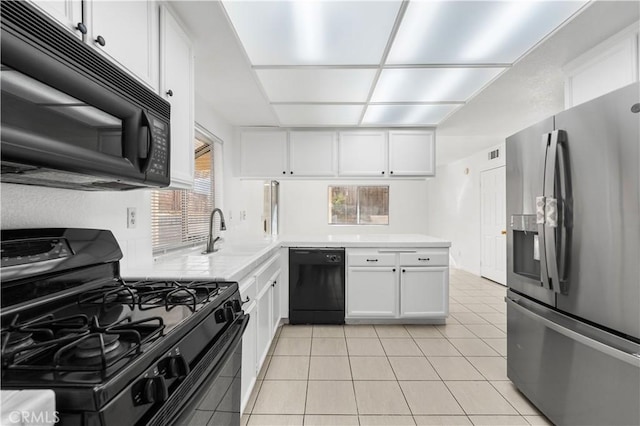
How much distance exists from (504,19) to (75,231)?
2.39m

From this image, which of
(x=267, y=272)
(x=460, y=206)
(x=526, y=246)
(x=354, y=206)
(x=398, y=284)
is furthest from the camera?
(x=354, y=206)

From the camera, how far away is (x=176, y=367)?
2.58 ft

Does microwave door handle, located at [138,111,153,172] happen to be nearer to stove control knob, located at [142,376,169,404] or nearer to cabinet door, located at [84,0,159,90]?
cabinet door, located at [84,0,159,90]

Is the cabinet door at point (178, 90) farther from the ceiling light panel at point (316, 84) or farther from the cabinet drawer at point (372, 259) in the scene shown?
the cabinet drawer at point (372, 259)

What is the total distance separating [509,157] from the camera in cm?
212

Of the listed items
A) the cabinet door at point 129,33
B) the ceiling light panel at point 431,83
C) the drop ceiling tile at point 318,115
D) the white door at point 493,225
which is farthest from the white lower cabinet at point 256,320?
the white door at point 493,225

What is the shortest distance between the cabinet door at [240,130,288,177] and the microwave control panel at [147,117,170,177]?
249 centimetres

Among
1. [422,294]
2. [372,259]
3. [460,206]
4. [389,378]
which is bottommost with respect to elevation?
[389,378]

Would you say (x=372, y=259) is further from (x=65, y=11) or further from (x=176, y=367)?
(x=65, y=11)

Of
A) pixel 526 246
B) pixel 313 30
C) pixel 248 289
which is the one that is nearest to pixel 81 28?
pixel 313 30

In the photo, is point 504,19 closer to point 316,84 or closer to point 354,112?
point 316,84

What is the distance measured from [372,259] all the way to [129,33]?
9.06 ft

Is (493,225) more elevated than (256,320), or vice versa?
(493,225)

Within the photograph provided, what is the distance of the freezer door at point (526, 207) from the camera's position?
177 centimetres
